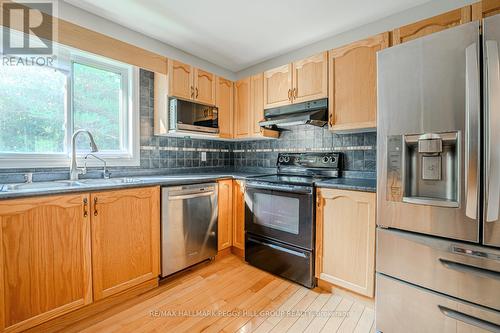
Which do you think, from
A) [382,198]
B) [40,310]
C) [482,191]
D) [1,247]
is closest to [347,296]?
[382,198]

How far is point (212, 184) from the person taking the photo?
229 centimetres

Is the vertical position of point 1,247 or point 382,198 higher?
point 382,198

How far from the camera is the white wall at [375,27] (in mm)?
1702

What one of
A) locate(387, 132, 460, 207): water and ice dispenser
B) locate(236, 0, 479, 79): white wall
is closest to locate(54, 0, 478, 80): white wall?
locate(236, 0, 479, 79): white wall

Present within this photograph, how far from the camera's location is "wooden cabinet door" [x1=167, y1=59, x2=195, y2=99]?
7.46ft

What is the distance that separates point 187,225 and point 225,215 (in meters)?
0.48

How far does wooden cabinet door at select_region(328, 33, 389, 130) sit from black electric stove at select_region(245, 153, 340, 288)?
477 mm

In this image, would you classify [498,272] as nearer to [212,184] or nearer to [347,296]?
[347,296]

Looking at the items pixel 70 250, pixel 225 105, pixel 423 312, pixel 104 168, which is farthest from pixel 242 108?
pixel 423 312

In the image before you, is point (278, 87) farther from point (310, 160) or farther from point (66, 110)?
point (66, 110)

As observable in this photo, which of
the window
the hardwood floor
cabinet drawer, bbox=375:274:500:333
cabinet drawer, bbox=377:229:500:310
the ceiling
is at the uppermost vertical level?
the ceiling

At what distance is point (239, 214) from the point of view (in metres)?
2.47

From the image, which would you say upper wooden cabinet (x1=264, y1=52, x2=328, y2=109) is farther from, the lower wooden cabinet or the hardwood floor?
the hardwood floor

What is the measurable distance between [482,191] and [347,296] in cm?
123
